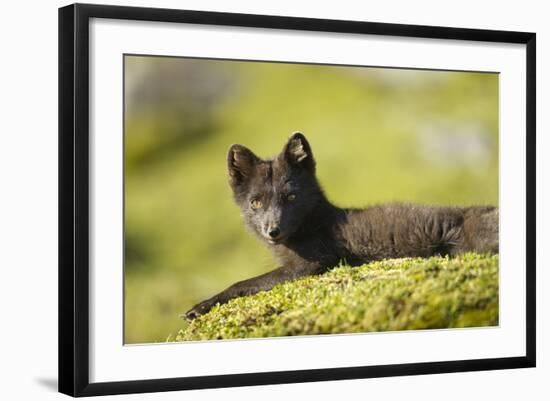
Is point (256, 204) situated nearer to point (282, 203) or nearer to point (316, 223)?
point (282, 203)

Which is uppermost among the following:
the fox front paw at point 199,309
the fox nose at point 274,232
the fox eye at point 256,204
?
the fox eye at point 256,204

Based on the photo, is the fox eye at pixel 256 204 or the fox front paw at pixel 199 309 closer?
the fox front paw at pixel 199 309

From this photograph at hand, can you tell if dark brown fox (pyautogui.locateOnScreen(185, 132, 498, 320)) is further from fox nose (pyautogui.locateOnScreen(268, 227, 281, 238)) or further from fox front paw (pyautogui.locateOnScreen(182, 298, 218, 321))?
fox front paw (pyautogui.locateOnScreen(182, 298, 218, 321))

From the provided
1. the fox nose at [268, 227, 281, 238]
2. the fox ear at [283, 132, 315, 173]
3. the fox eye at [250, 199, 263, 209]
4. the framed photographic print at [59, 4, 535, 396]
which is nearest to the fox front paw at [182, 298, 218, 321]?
the framed photographic print at [59, 4, 535, 396]

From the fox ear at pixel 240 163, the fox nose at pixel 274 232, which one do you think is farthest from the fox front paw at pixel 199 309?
the fox ear at pixel 240 163

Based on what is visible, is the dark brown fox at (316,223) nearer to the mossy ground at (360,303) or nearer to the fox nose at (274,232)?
the fox nose at (274,232)

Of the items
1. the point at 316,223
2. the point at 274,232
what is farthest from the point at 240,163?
the point at 316,223

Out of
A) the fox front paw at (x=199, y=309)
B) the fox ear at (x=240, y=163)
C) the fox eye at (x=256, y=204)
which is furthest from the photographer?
the fox eye at (x=256, y=204)
